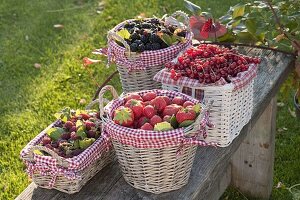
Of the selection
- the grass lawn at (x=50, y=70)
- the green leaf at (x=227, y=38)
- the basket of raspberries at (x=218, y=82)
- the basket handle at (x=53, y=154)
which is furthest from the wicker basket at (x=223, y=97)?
the grass lawn at (x=50, y=70)

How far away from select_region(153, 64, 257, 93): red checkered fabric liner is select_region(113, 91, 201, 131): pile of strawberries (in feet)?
0.44

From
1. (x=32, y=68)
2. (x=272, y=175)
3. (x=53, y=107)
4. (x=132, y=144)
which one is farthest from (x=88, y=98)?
(x=132, y=144)

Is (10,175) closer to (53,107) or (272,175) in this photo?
(53,107)

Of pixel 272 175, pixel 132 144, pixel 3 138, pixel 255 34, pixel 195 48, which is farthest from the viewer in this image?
pixel 3 138

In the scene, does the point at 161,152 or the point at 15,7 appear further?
the point at 15,7

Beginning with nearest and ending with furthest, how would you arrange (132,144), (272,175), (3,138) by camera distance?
(132,144) → (272,175) → (3,138)

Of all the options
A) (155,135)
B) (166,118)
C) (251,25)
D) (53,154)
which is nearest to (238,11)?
(251,25)

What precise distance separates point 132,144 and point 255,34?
3.70 feet

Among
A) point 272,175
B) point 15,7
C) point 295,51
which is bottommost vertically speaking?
point 272,175

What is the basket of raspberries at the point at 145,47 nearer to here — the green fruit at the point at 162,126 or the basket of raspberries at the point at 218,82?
the basket of raspberries at the point at 218,82

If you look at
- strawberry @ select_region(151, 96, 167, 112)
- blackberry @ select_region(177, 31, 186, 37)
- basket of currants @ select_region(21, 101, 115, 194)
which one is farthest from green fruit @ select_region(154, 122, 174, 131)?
blackberry @ select_region(177, 31, 186, 37)

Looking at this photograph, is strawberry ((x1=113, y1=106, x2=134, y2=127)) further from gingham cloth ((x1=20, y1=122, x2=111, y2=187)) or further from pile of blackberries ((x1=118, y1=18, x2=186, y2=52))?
pile of blackberries ((x1=118, y1=18, x2=186, y2=52))

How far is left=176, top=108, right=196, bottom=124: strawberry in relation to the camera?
1.71 m

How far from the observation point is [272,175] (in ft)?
9.69
